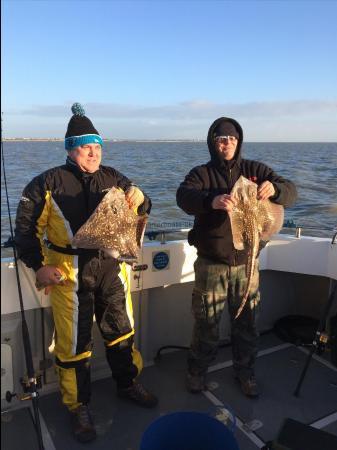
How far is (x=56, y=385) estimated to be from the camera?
3.13m

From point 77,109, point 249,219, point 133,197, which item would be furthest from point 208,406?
point 77,109

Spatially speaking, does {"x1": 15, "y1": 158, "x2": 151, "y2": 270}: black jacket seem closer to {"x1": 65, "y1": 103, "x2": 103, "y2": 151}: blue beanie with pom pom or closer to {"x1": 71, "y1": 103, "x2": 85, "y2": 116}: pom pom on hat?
{"x1": 65, "y1": 103, "x2": 103, "y2": 151}: blue beanie with pom pom

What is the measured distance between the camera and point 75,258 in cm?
257

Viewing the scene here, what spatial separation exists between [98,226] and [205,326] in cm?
121

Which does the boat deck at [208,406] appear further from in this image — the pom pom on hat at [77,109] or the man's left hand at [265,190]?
the pom pom on hat at [77,109]

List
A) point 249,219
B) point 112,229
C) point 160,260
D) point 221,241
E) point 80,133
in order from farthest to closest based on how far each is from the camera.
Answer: point 160,260
point 221,241
point 249,219
point 80,133
point 112,229

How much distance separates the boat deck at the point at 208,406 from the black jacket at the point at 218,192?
3.66ft

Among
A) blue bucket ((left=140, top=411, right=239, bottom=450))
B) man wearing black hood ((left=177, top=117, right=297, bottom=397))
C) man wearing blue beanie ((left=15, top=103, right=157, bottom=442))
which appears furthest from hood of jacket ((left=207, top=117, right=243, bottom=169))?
blue bucket ((left=140, top=411, right=239, bottom=450))

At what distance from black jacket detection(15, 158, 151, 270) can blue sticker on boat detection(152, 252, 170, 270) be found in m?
0.86

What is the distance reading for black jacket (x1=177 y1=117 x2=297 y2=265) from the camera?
2.84m

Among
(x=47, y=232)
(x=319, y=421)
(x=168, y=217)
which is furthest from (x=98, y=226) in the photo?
(x=168, y=217)

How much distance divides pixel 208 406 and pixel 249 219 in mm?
1466

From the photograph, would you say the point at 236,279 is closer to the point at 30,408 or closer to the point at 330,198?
the point at 30,408

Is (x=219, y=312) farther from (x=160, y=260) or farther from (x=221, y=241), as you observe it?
(x=160, y=260)
